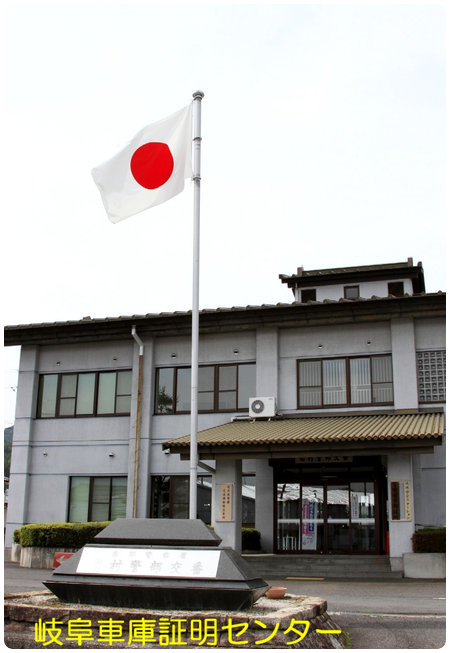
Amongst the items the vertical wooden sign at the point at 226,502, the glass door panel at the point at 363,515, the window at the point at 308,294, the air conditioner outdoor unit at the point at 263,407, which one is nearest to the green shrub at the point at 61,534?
the vertical wooden sign at the point at 226,502

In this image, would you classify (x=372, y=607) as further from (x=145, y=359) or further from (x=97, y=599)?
(x=145, y=359)

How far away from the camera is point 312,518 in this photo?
19.3 meters

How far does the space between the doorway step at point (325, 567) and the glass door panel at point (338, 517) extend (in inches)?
41.3

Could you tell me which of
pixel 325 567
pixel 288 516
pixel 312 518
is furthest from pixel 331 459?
pixel 325 567

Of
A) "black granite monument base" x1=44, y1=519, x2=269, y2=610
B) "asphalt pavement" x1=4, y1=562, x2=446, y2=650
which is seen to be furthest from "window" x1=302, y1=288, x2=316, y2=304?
"black granite monument base" x1=44, y1=519, x2=269, y2=610

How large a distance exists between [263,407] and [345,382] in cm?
264

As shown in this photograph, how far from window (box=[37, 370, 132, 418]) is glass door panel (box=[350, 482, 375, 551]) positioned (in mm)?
7960

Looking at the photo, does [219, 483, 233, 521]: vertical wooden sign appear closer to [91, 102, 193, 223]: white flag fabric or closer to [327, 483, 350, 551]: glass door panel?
[327, 483, 350, 551]: glass door panel

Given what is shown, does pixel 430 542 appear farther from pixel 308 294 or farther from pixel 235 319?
pixel 308 294

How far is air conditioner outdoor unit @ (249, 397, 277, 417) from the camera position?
2002 cm

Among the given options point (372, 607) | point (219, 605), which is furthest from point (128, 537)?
point (372, 607)

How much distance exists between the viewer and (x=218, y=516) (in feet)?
58.9

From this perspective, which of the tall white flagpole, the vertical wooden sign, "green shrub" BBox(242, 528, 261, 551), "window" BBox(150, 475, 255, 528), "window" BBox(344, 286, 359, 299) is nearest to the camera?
the tall white flagpole

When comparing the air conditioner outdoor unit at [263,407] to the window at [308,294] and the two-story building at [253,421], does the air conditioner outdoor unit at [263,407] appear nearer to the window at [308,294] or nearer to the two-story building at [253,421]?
the two-story building at [253,421]
